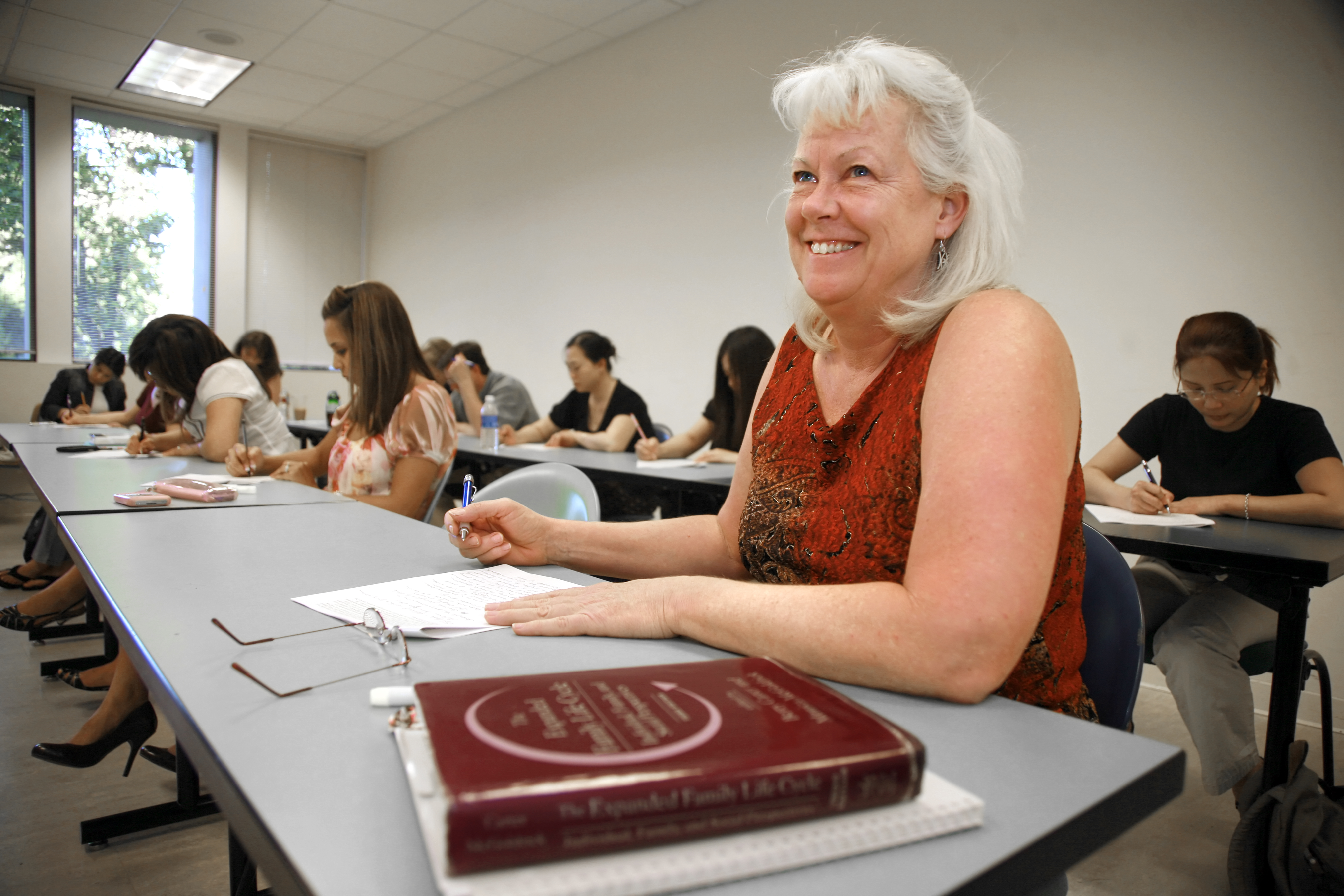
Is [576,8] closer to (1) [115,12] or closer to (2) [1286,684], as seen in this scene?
(1) [115,12]

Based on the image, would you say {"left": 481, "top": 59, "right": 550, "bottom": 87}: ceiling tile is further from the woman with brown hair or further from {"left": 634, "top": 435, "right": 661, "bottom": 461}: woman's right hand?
the woman with brown hair

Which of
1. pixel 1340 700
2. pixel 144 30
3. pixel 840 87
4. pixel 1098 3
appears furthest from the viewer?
pixel 144 30

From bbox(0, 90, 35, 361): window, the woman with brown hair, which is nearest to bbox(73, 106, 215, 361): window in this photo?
bbox(0, 90, 35, 361): window

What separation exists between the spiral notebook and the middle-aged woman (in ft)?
0.68

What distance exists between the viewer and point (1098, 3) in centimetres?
323

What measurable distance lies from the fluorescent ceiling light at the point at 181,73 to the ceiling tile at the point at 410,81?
0.88m

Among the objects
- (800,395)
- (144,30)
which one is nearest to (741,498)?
(800,395)

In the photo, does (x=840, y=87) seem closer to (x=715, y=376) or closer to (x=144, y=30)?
(x=715, y=376)

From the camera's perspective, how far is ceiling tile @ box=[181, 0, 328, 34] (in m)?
5.02

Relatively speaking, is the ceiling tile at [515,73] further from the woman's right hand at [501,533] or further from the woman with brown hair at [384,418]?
the woman's right hand at [501,533]

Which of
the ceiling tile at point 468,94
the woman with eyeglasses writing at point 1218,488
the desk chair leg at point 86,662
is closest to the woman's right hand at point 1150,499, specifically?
the woman with eyeglasses writing at point 1218,488

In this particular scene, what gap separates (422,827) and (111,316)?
802 centimetres

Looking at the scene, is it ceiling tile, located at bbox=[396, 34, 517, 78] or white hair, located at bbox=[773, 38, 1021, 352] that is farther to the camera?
ceiling tile, located at bbox=[396, 34, 517, 78]

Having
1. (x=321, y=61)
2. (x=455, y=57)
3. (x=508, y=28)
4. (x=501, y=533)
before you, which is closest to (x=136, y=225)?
(x=321, y=61)
